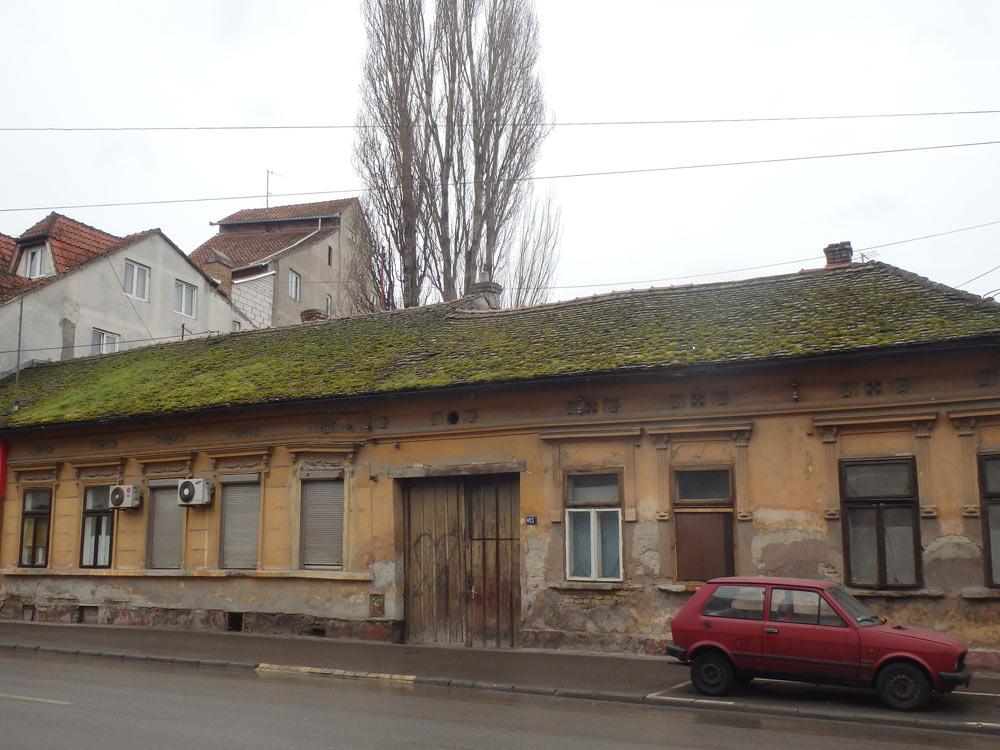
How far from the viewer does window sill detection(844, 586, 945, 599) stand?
1306 cm

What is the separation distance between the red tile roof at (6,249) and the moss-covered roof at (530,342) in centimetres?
824

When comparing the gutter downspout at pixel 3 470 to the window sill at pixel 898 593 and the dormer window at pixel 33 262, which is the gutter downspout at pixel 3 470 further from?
the window sill at pixel 898 593

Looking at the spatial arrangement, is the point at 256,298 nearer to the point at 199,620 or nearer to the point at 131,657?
the point at 199,620

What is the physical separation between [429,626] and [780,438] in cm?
689

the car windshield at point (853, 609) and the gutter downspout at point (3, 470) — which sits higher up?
the gutter downspout at point (3, 470)

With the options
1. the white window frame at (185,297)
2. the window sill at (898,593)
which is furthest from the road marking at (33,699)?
the white window frame at (185,297)

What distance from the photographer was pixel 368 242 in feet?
95.0

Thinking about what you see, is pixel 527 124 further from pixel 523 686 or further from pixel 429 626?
pixel 523 686

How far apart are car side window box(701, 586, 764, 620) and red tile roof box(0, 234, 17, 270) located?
26.7 m

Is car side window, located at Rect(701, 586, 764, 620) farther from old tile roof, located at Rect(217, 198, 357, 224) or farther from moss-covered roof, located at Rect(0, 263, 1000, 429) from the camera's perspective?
old tile roof, located at Rect(217, 198, 357, 224)

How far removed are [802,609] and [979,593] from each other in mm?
3439

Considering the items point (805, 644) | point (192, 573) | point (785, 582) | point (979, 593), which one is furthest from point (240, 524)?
point (979, 593)

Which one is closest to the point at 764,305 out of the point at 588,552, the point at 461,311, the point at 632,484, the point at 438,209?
the point at 632,484

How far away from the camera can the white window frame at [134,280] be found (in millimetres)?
30781
